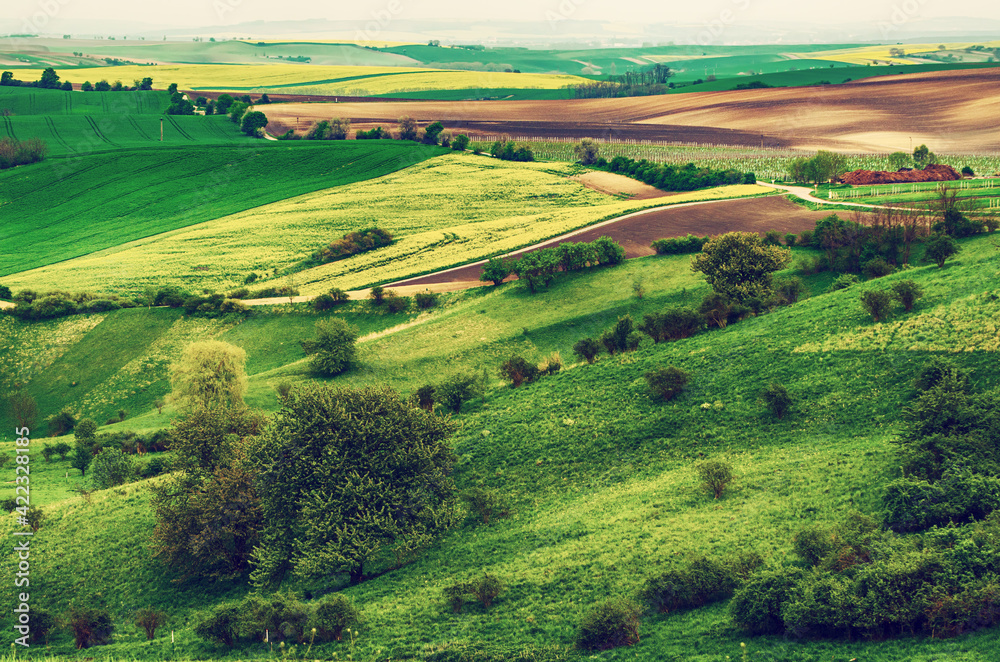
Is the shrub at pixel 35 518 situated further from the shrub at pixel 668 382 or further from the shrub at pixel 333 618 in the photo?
the shrub at pixel 668 382

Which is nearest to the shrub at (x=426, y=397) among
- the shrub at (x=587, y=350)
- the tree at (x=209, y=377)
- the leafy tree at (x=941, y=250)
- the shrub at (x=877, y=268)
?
the shrub at (x=587, y=350)

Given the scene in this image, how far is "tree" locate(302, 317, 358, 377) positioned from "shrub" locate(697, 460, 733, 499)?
46.2 meters

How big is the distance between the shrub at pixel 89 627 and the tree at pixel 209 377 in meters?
28.8

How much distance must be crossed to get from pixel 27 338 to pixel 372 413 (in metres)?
67.8

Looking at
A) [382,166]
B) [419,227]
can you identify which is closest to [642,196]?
[419,227]

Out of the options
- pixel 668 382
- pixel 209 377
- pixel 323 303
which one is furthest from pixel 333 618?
pixel 323 303

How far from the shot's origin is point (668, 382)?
6059cm

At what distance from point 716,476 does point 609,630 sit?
15.4 m

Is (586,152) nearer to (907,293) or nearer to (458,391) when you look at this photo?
(907,293)

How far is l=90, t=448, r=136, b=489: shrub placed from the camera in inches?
2525

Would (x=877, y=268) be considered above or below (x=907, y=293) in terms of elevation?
below

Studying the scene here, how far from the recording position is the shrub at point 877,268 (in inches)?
3184

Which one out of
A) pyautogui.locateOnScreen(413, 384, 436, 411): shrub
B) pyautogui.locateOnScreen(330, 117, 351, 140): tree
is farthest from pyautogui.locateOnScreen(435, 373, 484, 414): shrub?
pyautogui.locateOnScreen(330, 117, 351, 140): tree

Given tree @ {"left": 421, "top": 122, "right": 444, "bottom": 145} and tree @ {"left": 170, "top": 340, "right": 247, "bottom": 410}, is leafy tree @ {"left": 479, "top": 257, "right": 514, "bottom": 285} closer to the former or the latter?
tree @ {"left": 170, "top": 340, "right": 247, "bottom": 410}
